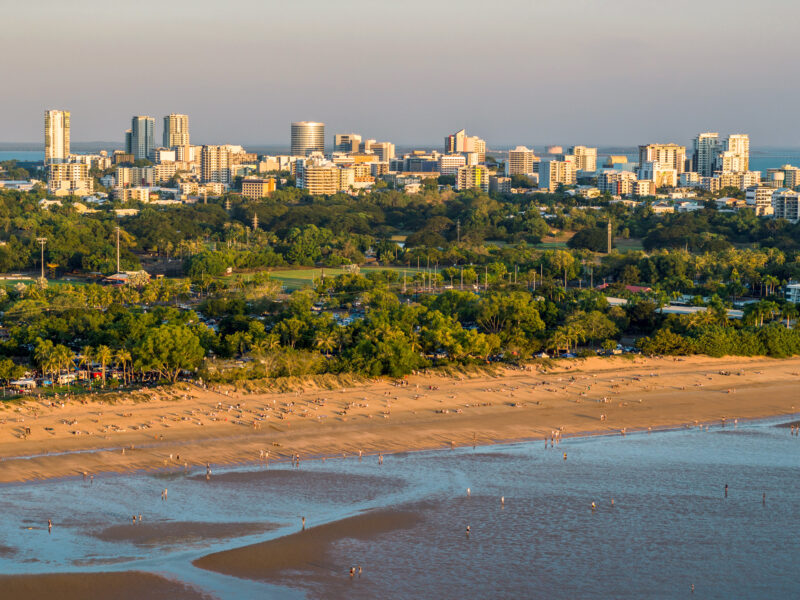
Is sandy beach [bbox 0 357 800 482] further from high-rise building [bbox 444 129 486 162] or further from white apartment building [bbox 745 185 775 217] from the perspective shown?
high-rise building [bbox 444 129 486 162]

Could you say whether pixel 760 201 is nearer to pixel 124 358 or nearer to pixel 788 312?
pixel 788 312

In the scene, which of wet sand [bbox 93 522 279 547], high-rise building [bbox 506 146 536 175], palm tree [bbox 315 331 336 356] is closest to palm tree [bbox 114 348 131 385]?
palm tree [bbox 315 331 336 356]

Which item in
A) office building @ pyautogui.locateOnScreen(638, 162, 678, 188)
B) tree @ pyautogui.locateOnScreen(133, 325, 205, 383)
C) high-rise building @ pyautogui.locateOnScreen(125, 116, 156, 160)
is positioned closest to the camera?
tree @ pyautogui.locateOnScreen(133, 325, 205, 383)

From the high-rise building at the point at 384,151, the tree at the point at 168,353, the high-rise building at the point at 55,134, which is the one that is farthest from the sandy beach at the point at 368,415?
the high-rise building at the point at 384,151

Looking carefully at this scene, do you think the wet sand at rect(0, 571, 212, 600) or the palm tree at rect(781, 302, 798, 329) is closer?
the wet sand at rect(0, 571, 212, 600)

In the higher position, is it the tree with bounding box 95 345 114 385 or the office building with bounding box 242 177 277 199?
the office building with bounding box 242 177 277 199

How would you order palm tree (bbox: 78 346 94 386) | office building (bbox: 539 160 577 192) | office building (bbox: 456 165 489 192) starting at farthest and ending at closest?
office building (bbox: 539 160 577 192)
office building (bbox: 456 165 489 192)
palm tree (bbox: 78 346 94 386)

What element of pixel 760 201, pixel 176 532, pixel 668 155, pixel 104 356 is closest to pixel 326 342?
pixel 104 356
